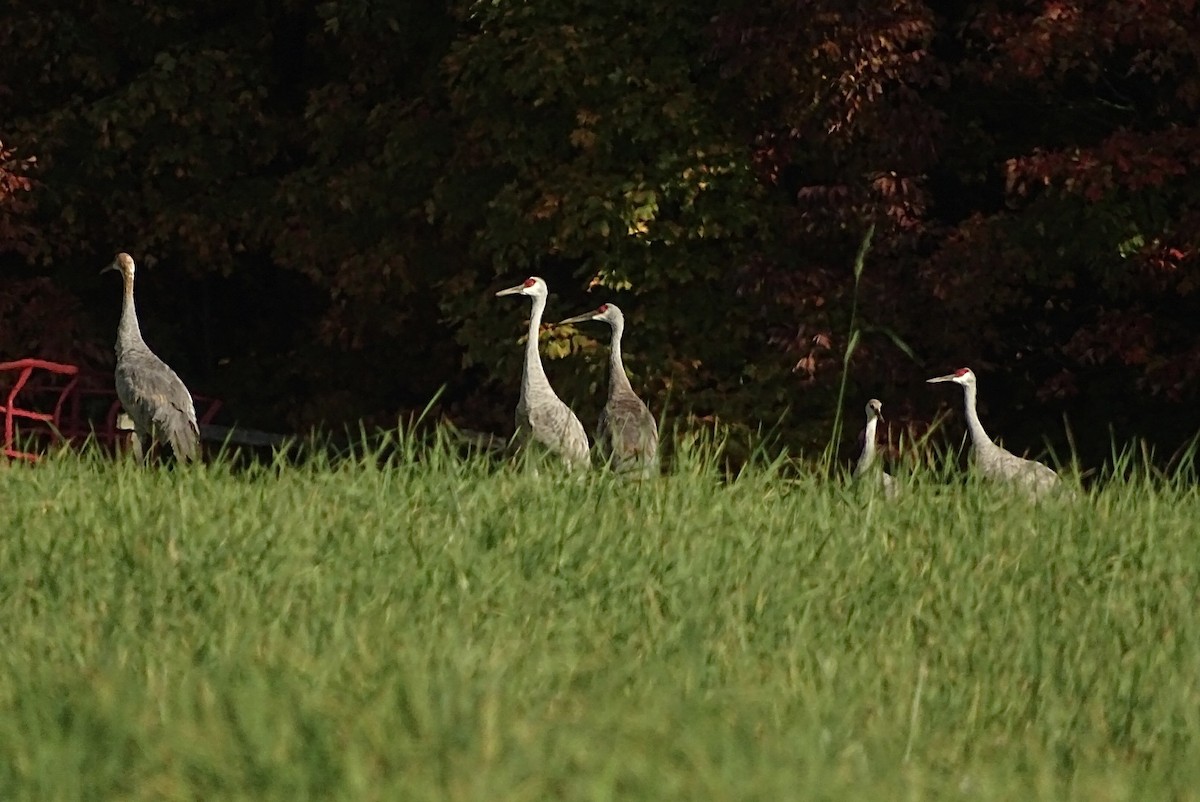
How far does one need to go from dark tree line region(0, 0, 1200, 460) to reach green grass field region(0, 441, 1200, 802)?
3.83 metres

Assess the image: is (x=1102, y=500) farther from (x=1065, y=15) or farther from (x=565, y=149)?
(x=565, y=149)


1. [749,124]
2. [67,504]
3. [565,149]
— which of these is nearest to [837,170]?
[749,124]

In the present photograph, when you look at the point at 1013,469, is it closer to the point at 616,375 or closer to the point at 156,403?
the point at 616,375

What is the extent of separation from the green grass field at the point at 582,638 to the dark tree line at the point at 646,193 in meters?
3.83

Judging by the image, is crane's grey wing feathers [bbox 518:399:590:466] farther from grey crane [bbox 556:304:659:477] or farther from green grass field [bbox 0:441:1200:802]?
green grass field [bbox 0:441:1200:802]

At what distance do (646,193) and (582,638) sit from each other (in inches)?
312

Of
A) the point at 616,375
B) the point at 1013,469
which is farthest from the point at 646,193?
the point at 1013,469

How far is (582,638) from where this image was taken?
520 centimetres

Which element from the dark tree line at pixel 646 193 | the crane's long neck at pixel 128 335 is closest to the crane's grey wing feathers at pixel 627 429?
the dark tree line at pixel 646 193

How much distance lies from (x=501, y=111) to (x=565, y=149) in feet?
1.72

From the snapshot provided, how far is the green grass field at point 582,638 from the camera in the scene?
3.92 metres

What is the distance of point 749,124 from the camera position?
1322 cm

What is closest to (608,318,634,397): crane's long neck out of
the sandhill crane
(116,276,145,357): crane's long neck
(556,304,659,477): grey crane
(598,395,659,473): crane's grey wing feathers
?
(556,304,659,477): grey crane

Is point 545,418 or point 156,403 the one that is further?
point 156,403
